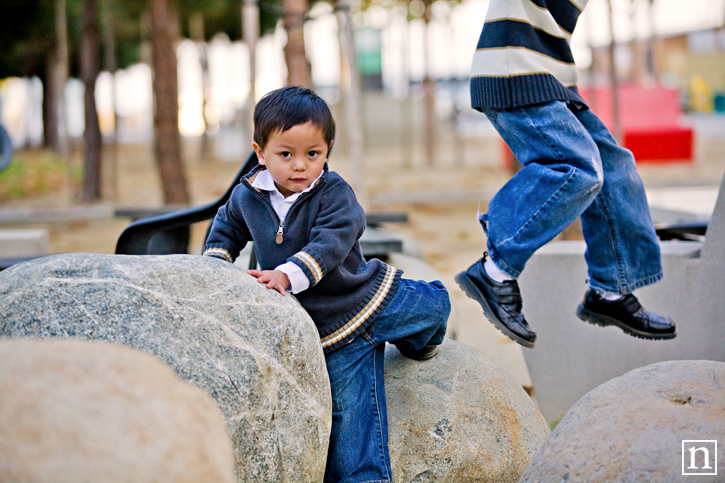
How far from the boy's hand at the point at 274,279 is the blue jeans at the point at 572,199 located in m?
0.92

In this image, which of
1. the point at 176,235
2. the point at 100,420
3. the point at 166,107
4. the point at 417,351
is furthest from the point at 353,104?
the point at 100,420

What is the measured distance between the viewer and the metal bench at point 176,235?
3.00 metres

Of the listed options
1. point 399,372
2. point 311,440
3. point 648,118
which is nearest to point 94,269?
point 311,440

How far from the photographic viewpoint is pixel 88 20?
10.6 meters

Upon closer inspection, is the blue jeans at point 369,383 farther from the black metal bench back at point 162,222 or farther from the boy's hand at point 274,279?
the black metal bench back at point 162,222

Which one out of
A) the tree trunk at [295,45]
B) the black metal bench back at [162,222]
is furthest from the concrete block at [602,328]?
the tree trunk at [295,45]

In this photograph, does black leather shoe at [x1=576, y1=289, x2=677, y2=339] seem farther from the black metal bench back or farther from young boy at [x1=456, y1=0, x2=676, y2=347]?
A: the black metal bench back

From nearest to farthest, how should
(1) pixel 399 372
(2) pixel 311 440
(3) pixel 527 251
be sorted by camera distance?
1. (2) pixel 311 440
2. (1) pixel 399 372
3. (3) pixel 527 251

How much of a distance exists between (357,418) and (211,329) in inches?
25.1

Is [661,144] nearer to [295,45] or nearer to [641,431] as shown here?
[295,45]

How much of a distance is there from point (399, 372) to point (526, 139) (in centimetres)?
93

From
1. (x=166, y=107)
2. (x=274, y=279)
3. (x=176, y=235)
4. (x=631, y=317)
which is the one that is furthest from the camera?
(x=166, y=107)

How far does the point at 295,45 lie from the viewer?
6.93 m

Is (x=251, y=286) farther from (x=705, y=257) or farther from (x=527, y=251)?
(x=705, y=257)
